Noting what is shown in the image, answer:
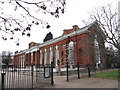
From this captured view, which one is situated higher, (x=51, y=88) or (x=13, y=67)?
(x=13, y=67)

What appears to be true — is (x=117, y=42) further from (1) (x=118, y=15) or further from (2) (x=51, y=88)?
(2) (x=51, y=88)

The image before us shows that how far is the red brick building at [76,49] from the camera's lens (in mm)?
16953

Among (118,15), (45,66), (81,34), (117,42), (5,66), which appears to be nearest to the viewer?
(5,66)

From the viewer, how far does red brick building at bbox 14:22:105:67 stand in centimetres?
1695

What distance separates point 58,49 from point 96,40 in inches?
608

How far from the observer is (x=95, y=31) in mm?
17156

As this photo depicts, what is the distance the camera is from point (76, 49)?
25984mm

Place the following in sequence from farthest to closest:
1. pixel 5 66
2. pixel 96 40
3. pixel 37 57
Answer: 1. pixel 37 57
2. pixel 96 40
3. pixel 5 66

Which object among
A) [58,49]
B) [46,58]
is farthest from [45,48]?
[58,49]

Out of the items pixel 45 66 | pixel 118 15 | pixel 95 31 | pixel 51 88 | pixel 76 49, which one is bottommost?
pixel 51 88

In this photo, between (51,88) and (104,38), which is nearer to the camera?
(51,88)

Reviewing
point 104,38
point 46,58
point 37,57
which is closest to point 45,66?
point 104,38

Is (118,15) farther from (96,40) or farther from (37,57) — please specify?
(37,57)

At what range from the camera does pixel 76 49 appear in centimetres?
2598
